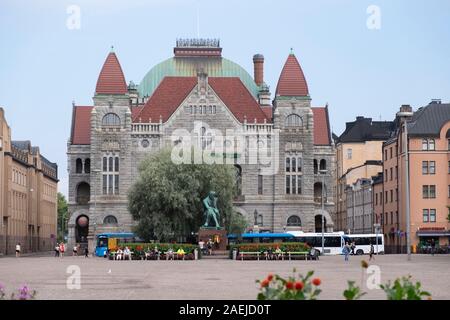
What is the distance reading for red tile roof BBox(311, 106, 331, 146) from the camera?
129 meters

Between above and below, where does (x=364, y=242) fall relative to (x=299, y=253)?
below

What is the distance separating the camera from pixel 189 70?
142 metres

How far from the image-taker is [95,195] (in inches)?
4692

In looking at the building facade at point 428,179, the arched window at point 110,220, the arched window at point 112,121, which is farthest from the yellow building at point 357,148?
the arched window at point 110,220

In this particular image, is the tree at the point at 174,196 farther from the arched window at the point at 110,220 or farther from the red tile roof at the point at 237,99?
the red tile roof at the point at 237,99

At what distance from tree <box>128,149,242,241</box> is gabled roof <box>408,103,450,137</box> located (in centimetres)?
2841

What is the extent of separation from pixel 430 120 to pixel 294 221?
21751 mm

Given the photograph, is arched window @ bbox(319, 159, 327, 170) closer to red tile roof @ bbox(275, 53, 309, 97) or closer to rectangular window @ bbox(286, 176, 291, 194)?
rectangular window @ bbox(286, 176, 291, 194)

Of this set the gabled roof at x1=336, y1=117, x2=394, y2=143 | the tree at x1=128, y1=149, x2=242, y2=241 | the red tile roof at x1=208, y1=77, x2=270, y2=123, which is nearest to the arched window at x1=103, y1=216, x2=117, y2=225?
the red tile roof at x1=208, y1=77, x2=270, y2=123

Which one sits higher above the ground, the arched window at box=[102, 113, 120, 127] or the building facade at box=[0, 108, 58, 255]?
the arched window at box=[102, 113, 120, 127]

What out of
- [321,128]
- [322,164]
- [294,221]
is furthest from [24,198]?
[321,128]

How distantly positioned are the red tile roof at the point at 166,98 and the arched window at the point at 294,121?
12862mm

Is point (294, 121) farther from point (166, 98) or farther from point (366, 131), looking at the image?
point (366, 131)
